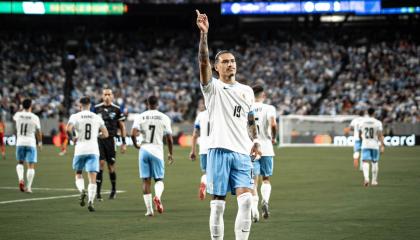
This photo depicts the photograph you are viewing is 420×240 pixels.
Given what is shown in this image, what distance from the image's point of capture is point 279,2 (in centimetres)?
5869

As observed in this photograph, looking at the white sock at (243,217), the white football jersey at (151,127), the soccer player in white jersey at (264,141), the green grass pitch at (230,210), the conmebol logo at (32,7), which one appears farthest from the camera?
the conmebol logo at (32,7)

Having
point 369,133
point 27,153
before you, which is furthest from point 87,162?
point 369,133

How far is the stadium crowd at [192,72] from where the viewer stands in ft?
175

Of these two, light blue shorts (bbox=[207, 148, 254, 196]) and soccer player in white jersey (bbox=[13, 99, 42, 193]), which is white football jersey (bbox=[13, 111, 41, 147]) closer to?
soccer player in white jersey (bbox=[13, 99, 42, 193])

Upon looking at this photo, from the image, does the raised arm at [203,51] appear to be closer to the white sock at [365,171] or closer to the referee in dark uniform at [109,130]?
the referee in dark uniform at [109,130]

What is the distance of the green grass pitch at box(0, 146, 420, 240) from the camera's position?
13.4 metres

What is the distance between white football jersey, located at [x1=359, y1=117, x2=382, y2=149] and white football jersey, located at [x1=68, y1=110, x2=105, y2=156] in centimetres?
970

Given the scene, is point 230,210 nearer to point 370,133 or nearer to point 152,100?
point 152,100

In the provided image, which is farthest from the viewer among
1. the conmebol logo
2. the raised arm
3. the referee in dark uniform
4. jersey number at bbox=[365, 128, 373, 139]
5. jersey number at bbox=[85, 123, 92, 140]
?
the conmebol logo

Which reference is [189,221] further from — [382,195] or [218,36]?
[218,36]

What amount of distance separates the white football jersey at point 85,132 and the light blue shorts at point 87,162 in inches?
3.3

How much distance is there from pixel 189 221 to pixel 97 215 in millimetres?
2141

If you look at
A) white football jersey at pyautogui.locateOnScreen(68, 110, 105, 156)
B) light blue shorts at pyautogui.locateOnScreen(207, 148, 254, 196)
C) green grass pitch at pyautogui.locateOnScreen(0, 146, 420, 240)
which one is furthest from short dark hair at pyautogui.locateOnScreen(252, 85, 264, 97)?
light blue shorts at pyautogui.locateOnScreen(207, 148, 254, 196)

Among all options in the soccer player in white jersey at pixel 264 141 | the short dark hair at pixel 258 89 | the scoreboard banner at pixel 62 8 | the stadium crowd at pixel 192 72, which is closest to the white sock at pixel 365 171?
the soccer player in white jersey at pixel 264 141
